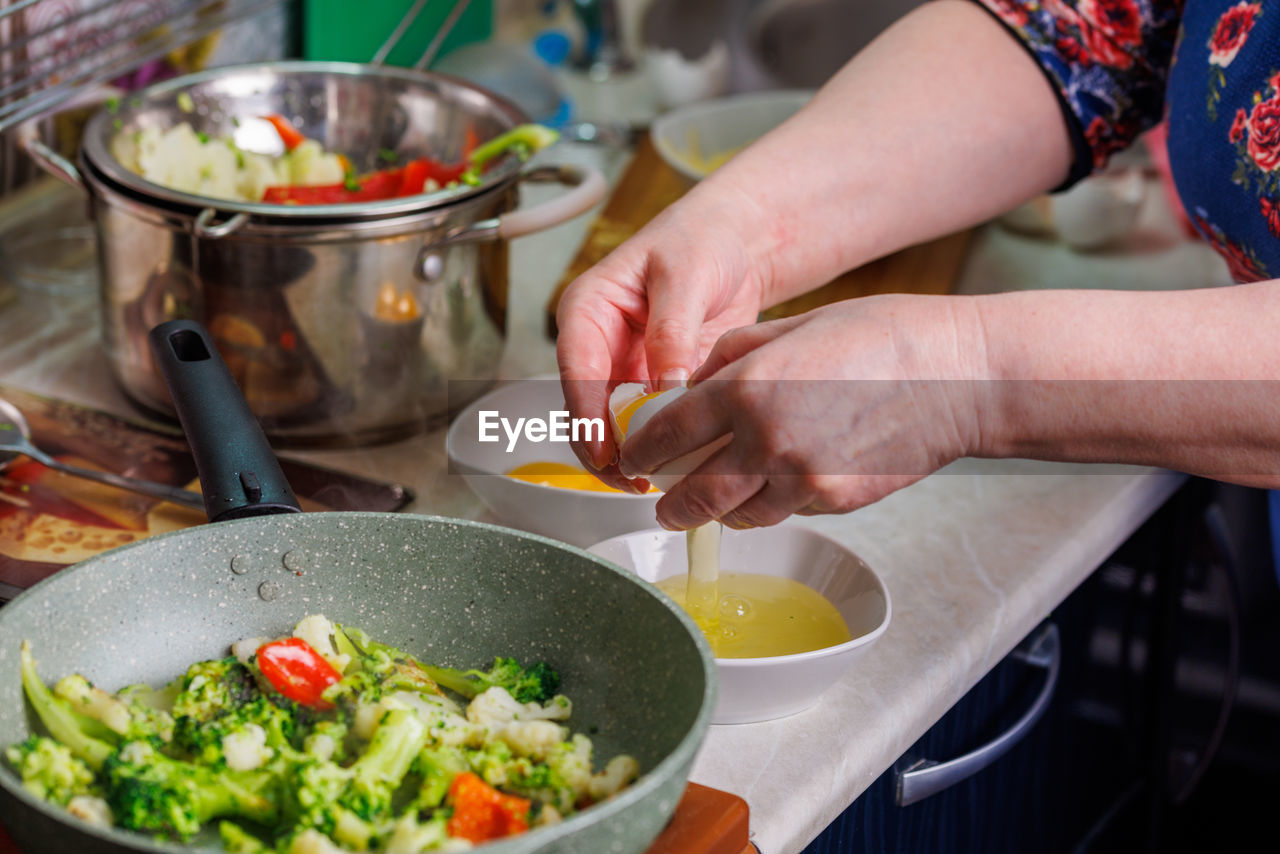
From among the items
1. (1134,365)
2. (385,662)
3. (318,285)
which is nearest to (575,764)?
(385,662)

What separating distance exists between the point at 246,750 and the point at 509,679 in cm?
15

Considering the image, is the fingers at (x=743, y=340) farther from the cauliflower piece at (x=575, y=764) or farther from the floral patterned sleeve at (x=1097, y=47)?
the floral patterned sleeve at (x=1097, y=47)

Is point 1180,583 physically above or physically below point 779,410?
below

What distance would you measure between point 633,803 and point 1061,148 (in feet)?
2.52

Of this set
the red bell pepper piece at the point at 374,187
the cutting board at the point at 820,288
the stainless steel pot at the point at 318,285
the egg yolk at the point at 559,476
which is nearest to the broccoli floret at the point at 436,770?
the egg yolk at the point at 559,476

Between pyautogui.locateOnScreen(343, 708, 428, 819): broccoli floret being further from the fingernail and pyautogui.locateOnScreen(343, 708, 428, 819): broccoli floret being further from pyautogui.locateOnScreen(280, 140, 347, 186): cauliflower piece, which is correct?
pyautogui.locateOnScreen(280, 140, 347, 186): cauliflower piece

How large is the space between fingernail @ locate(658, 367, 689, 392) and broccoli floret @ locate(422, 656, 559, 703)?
7.4 inches

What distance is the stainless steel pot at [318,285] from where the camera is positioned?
36.0 inches

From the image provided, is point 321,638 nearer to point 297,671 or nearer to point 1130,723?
point 297,671

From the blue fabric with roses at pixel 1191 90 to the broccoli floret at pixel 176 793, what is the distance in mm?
716

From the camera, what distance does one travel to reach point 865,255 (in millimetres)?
1022

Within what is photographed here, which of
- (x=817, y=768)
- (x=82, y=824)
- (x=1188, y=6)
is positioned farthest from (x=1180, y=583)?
(x=82, y=824)

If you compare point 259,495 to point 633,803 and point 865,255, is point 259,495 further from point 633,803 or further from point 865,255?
point 865,255

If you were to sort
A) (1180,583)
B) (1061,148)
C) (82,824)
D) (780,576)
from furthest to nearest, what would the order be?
(1180,583) → (1061,148) → (780,576) → (82,824)
